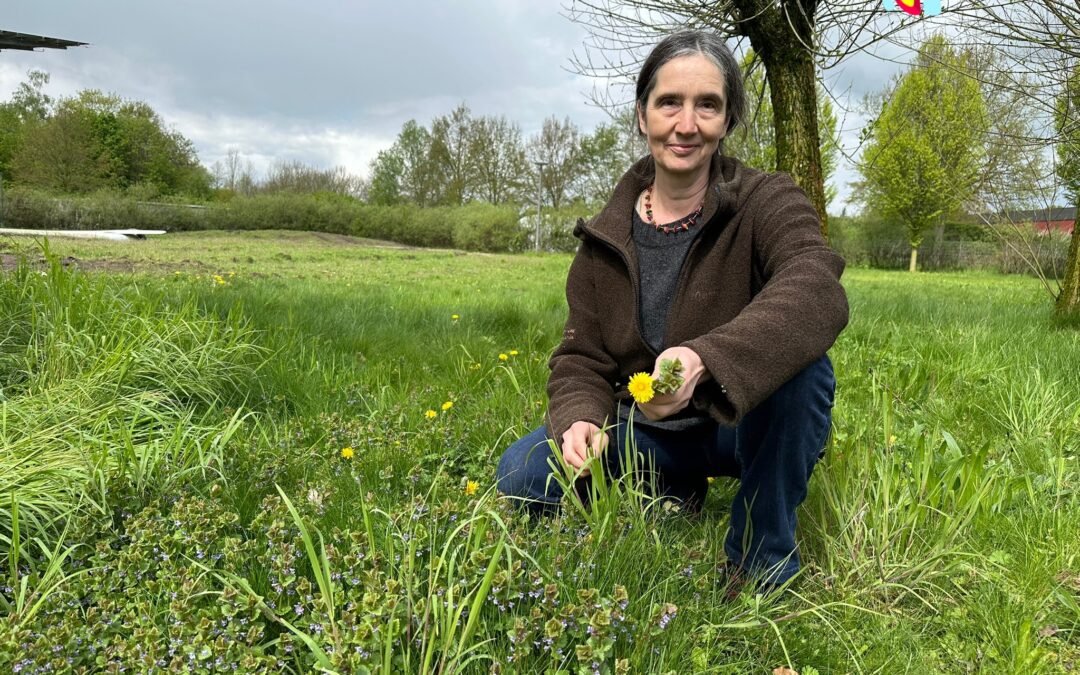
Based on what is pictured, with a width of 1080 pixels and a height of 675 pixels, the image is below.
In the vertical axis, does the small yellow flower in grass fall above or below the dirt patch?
above

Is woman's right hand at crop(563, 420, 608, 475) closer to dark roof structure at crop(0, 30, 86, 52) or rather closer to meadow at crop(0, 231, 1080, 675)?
meadow at crop(0, 231, 1080, 675)

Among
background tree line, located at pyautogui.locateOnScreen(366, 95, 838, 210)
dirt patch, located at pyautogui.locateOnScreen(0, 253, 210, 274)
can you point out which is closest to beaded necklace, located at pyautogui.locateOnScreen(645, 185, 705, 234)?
dirt patch, located at pyautogui.locateOnScreen(0, 253, 210, 274)

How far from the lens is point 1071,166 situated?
5355mm

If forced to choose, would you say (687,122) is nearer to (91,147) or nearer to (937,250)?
(937,250)

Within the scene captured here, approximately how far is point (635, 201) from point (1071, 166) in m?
5.23

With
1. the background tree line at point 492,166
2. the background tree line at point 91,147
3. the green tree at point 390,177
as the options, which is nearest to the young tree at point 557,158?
the background tree line at point 492,166

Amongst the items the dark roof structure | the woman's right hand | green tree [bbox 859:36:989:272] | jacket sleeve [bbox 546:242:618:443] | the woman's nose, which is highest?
green tree [bbox 859:36:989:272]

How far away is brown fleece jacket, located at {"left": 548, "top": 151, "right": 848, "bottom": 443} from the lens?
1444 millimetres

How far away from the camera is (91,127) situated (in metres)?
37.6

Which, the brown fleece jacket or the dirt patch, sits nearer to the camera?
the brown fleece jacket

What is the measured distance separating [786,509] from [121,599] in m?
1.52

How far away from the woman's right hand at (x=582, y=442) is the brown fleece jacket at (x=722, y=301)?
43 millimetres

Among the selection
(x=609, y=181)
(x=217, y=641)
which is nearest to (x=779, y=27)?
(x=217, y=641)

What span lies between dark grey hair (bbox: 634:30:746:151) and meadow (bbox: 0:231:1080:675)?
1.04m
